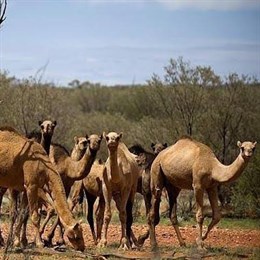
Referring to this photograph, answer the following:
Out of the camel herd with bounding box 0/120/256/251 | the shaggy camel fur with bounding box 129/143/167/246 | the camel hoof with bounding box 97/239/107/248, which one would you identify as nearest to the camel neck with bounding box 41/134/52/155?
the camel herd with bounding box 0/120/256/251

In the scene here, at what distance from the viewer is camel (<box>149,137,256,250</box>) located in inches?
626

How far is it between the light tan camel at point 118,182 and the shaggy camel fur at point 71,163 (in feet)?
0.99

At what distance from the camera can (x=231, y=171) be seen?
15875mm

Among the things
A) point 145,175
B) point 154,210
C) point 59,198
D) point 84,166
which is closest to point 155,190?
point 154,210

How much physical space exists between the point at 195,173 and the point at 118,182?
4.98 ft

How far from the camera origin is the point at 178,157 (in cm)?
1686

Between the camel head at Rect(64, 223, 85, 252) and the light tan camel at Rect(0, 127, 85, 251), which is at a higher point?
the light tan camel at Rect(0, 127, 85, 251)

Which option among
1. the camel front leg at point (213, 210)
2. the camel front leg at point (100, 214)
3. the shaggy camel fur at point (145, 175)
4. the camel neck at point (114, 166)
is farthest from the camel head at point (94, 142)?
the camel front leg at point (213, 210)

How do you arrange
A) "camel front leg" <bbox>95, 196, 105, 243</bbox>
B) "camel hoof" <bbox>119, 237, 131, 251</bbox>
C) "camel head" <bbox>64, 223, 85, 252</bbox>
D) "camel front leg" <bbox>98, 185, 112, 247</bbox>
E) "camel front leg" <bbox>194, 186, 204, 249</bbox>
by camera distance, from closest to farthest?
"camel head" <bbox>64, 223, 85, 252</bbox> < "camel front leg" <bbox>194, 186, 204, 249</bbox> < "camel hoof" <bbox>119, 237, 131, 251</bbox> < "camel front leg" <bbox>98, 185, 112, 247</bbox> < "camel front leg" <bbox>95, 196, 105, 243</bbox>

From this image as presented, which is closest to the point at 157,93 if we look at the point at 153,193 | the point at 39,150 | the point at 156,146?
the point at 156,146

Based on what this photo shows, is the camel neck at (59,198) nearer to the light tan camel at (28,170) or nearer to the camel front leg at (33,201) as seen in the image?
the light tan camel at (28,170)

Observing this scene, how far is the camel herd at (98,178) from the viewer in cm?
1512

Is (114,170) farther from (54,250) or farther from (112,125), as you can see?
(112,125)

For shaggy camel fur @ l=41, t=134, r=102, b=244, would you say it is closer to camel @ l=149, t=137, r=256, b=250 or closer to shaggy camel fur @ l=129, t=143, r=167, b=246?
camel @ l=149, t=137, r=256, b=250
